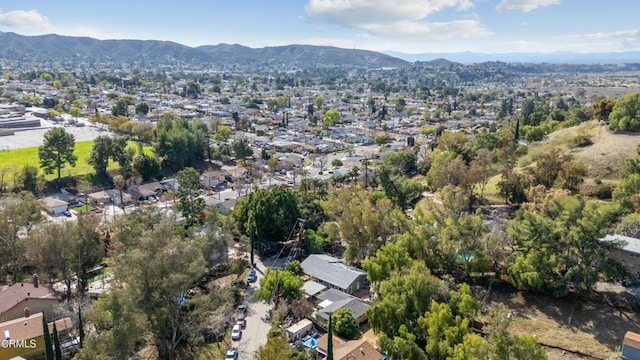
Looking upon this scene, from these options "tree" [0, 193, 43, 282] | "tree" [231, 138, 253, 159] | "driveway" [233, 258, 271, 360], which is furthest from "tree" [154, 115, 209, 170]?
"driveway" [233, 258, 271, 360]

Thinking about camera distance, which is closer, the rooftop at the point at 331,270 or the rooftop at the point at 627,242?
the rooftop at the point at 627,242

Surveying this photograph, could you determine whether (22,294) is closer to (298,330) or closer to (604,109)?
(298,330)

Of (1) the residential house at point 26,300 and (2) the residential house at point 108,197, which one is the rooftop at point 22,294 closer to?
(1) the residential house at point 26,300

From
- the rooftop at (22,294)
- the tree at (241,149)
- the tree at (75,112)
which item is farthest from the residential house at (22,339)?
the tree at (75,112)

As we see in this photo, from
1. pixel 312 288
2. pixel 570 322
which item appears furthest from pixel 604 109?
pixel 312 288

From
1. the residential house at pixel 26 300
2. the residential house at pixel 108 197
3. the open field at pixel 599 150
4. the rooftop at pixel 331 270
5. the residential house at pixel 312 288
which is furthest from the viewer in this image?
the residential house at pixel 108 197

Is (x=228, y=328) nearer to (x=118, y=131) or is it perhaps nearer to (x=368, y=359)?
(x=368, y=359)

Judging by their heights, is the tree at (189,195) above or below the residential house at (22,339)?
above
